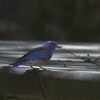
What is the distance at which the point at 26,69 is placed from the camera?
1215 mm

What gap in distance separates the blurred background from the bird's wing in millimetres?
6011

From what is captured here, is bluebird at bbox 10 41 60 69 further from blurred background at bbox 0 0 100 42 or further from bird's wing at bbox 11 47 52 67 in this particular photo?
blurred background at bbox 0 0 100 42

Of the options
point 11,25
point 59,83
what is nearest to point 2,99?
point 59,83

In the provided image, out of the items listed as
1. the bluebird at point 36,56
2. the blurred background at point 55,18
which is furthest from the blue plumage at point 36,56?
the blurred background at point 55,18

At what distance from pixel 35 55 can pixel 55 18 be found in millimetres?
6532

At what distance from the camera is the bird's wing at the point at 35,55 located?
A: 1.21 m

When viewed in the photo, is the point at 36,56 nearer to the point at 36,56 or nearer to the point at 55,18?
the point at 36,56

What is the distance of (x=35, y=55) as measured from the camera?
125 centimetres

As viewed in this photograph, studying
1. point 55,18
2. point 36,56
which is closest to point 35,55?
point 36,56

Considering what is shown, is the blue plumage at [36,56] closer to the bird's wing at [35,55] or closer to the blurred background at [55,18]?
the bird's wing at [35,55]

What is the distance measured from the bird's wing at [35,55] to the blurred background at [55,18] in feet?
19.7

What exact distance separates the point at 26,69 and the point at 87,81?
215 mm

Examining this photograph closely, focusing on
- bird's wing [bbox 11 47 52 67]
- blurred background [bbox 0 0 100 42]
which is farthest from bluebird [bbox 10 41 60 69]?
blurred background [bbox 0 0 100 42]

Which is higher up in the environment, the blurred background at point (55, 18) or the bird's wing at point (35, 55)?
the bird's wing at point (35, 55)
